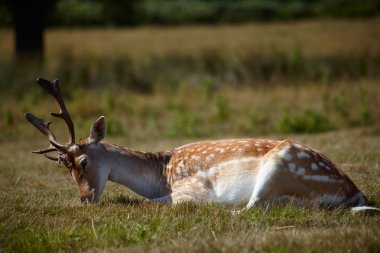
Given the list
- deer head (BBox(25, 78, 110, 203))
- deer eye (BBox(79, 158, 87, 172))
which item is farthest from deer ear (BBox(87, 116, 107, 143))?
deer eye (BBox(79, 158, 87, 172))

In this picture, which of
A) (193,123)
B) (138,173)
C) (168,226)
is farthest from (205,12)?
(168,226)

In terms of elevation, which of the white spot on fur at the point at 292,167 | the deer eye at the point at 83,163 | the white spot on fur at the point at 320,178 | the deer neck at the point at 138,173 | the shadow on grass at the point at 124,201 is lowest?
the shadow on grass at the point at 124,201

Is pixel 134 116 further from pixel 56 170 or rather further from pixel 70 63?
pixel 56 170

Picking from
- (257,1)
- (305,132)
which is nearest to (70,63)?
(305,132)

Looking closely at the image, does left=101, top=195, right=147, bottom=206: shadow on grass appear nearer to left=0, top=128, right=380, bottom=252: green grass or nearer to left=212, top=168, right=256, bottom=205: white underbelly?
left=0, top=128, right=380, bottom=252: green grass

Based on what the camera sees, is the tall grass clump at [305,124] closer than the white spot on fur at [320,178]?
No

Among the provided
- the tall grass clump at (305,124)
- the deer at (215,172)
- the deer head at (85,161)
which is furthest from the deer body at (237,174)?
the tall grass clump at (305,124)

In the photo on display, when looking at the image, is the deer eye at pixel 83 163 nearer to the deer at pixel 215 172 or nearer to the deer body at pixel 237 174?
the deer at pixel 215 172

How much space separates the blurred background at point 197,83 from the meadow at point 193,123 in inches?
2.0

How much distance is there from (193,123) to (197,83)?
210 inches

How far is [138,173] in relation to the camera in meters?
7.89

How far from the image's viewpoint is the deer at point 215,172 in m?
6.76

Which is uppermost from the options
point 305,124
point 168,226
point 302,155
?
point 302,155

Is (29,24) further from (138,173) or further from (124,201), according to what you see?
(124,201)
